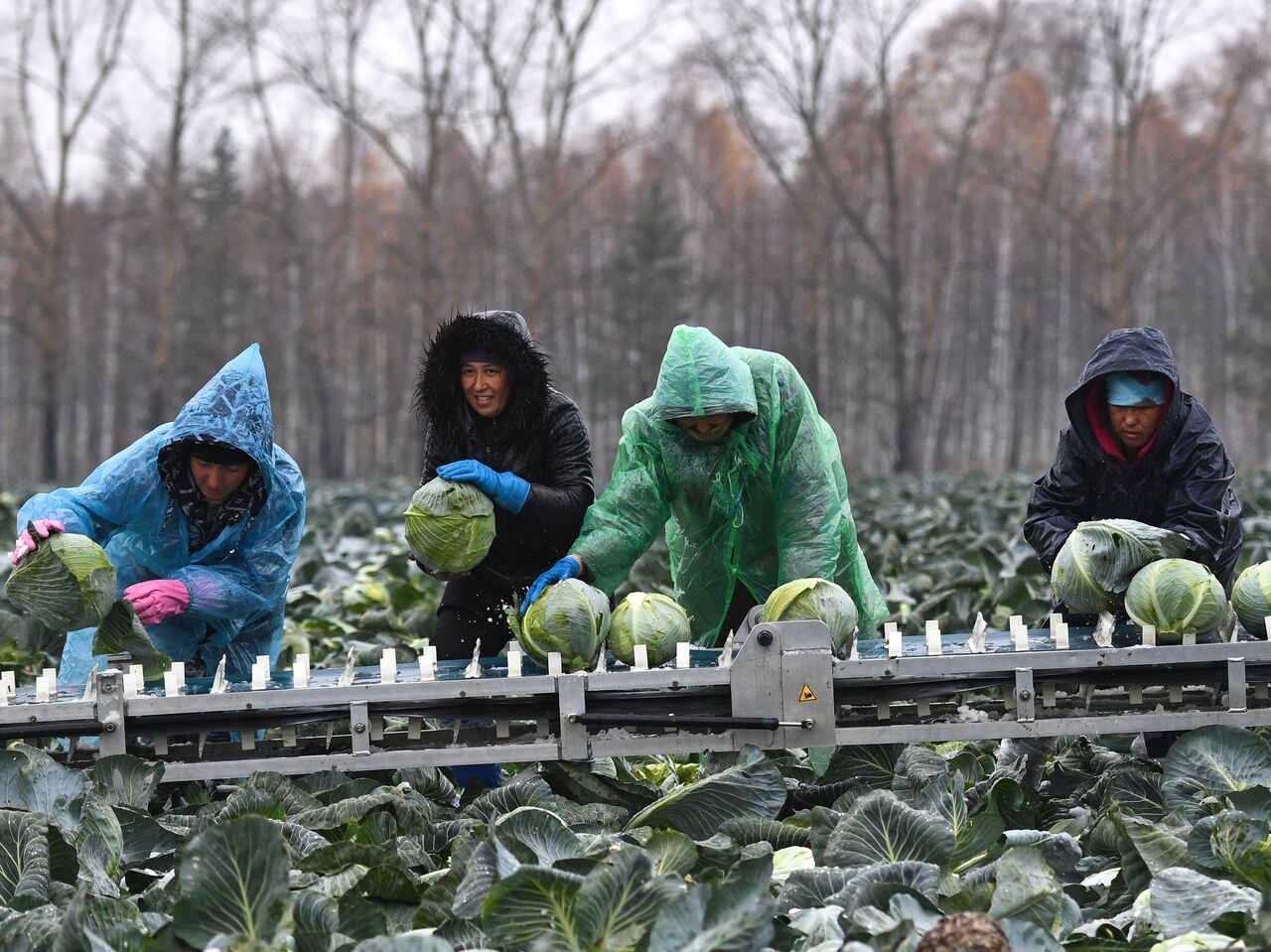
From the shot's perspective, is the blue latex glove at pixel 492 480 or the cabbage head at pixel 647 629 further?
the blue latex glove at pixel 492 480

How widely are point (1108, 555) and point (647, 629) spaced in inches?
55.0

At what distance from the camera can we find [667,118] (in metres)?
52.7

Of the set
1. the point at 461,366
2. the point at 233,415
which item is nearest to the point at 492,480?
the point at 461,366

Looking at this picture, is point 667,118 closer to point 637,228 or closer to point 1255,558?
point 637,228

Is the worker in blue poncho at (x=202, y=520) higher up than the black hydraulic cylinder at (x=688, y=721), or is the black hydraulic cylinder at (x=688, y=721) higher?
the worker in blue poncho at (x=202, y=520)

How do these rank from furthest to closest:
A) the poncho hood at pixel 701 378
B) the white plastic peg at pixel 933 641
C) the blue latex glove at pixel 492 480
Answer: the blue latex glove at pixel 492 480 → the poncho hood at pixel 701 378 → the white plastic peg at pixel 933 641

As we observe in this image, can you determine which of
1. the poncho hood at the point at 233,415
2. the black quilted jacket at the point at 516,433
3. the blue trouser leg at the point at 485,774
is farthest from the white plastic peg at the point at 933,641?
the poncho hood at the point at 233,415

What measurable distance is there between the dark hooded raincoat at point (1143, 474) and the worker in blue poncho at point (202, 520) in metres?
2.64

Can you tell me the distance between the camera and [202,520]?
508 cm

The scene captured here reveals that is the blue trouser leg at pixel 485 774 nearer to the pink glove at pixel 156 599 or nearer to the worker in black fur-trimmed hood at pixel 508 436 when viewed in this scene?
the worker in black fur-trimmed hood at pixel 508 436

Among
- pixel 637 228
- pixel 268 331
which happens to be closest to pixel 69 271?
pixel 268 331

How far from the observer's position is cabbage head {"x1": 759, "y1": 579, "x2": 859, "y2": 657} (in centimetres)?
425

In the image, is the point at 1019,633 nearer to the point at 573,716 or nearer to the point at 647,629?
the point at 647,629

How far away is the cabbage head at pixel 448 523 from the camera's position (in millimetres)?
4535
